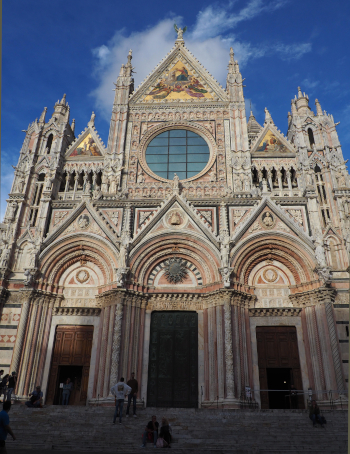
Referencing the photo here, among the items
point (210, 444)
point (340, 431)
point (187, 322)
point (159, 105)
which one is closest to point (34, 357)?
point (187, 322)

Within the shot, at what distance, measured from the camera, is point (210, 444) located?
10477mm

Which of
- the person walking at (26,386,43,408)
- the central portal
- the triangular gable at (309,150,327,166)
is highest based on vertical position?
the triangular gable at (309,150,327,166)

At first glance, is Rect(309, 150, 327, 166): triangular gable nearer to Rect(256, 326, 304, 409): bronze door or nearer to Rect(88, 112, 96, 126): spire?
Rect(256, 326, 304, 409): bronze door

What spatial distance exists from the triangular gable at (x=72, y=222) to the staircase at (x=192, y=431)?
813cm

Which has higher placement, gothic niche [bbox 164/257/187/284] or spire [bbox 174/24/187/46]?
spire [bbox 174/24/187/46]

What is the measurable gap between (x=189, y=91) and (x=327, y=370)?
18.0m

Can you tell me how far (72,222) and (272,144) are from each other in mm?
12148

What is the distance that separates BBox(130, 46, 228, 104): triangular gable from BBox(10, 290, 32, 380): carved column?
13793mm

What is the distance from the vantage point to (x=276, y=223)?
1919 cm

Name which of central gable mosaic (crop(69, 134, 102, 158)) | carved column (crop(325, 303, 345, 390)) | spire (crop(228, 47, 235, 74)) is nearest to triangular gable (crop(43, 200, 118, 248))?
central gable mosaic (crop(69, 134, 102, 158))

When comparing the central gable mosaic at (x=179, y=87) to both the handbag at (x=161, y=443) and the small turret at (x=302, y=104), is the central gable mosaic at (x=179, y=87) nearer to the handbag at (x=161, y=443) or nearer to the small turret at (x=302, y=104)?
the small turret at (x=302, y=104)

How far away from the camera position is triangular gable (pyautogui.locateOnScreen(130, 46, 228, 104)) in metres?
24.7

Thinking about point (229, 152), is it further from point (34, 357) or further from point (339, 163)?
point (34, 357)

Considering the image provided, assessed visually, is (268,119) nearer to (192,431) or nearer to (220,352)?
(220,352)
